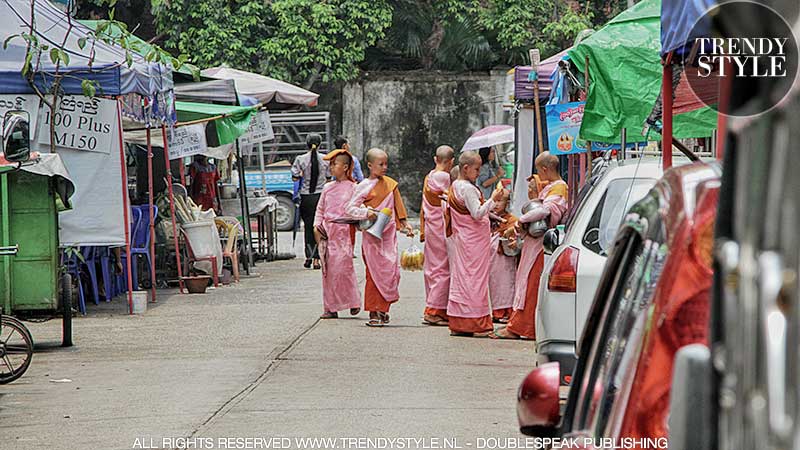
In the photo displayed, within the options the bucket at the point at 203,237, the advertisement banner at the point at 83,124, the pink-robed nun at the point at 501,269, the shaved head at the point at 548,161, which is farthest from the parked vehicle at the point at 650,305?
the bucket at the point at 203,237

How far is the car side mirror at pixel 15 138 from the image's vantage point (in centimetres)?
914

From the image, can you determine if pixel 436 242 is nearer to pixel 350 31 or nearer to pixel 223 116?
pixel 223 116

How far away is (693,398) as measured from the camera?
154 centimetres

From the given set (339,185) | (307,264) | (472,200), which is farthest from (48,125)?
(307,264)

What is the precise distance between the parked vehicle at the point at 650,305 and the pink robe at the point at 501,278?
30.6 ft

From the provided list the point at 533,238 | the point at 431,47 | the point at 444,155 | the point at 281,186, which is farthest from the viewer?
the point at 431,47

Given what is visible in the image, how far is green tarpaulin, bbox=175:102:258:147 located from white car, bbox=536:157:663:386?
946cm

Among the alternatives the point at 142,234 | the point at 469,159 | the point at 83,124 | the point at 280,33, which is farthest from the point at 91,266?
the point at 280,33

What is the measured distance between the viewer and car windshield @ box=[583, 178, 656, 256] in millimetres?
7723

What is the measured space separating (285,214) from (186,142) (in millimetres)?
11689

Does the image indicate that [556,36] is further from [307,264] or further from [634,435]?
[634,435]

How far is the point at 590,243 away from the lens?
305 inches

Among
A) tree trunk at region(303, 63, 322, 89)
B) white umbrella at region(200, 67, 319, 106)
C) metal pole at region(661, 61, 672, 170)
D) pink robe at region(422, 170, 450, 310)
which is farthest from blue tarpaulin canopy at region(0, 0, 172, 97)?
tree trunk at region(303, 63, 322, 89)

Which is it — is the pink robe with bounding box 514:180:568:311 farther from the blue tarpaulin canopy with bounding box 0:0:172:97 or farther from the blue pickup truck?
the blue pickup truck
